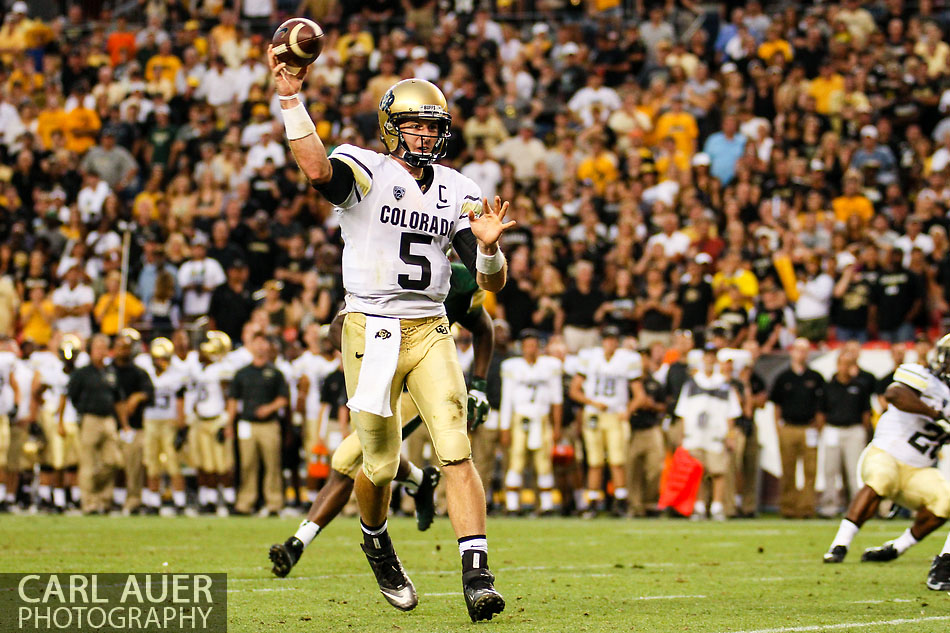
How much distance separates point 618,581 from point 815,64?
12203 millimetres

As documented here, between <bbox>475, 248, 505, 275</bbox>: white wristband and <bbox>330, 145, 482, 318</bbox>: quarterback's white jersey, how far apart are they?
0.32 metres

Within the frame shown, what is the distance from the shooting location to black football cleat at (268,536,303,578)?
7.72 m

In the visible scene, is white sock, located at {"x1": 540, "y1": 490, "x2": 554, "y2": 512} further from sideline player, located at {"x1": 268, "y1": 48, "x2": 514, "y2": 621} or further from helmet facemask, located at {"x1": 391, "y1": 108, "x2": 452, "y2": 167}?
helmet facemask, located at {"x1": 391, "y1": 108, "x2": 452, "y2": 167}

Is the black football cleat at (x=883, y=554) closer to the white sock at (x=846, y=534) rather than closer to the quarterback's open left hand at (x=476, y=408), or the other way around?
the white sock at (x=846, y=534)

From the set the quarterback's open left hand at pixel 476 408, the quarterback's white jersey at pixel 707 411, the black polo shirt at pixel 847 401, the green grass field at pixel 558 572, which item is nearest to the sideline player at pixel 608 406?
the quarterback's white jersey at pixel 707 411

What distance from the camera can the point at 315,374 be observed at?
15922 millimetres

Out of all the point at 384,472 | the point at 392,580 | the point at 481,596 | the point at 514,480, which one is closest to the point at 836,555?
the point at 392,580

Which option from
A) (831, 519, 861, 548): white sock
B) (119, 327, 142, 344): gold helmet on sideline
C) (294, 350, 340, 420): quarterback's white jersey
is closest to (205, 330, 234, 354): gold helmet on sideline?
(119, 327, 142, 344): gold helmet on sideline

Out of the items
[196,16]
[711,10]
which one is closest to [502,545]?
[711,10]

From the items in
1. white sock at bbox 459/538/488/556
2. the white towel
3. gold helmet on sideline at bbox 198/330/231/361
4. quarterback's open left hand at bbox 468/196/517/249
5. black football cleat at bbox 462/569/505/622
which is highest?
quarterback's open left hand at bbox 468/196/517/249

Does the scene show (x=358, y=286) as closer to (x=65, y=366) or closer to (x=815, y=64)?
(x=65, y=366)

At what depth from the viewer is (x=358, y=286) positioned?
6.38m

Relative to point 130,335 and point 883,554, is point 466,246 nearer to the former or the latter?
point 883,554

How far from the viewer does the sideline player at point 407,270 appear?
6078mm
